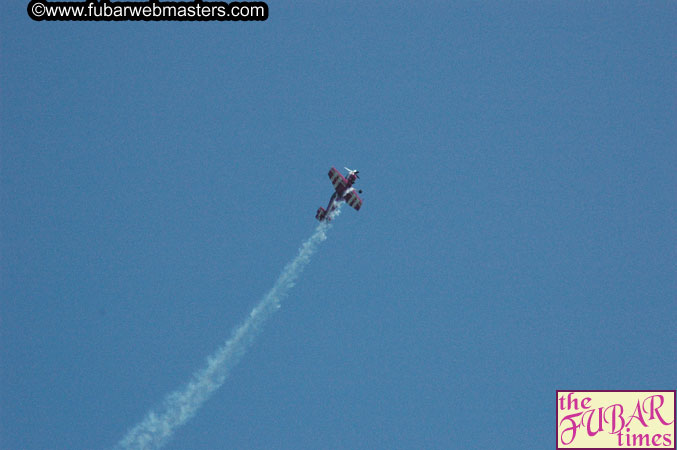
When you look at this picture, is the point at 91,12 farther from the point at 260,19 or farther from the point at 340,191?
the point at 340,191

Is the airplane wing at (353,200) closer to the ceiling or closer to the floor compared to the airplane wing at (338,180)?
closer to the floor

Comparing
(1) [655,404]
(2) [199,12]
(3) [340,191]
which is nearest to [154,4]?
(2) [199,12]

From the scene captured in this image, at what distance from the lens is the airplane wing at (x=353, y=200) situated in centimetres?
11525

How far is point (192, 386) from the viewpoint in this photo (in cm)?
10588

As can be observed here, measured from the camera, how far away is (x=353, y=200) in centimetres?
11550
